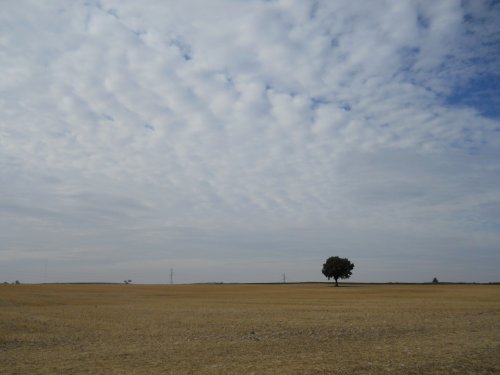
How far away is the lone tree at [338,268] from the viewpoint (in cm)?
13275

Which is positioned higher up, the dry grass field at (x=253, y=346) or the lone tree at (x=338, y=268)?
the lone tree at (x=338, y=268)

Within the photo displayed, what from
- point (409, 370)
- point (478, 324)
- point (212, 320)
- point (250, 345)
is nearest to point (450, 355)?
point (409, 370)

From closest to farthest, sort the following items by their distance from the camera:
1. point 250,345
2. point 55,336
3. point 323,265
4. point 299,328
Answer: point 250,345, point 55,336, point 299,328, point 323,265

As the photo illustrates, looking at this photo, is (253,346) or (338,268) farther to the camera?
(338,268)

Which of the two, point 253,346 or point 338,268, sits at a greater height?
point 338,268

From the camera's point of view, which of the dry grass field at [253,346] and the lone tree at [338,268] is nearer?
the dry grass field at [253,346]

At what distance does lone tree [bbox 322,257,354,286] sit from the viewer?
13275cm

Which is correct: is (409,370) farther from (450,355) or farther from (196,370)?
→ (196,370)

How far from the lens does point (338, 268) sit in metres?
132

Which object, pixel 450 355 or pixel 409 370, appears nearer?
pixel 409 370

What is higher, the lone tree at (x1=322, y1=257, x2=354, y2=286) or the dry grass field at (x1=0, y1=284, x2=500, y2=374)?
the lone tree at (x1=322, y1=257, x2=354, y2=286)

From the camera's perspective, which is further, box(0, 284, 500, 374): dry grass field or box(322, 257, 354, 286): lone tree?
box(322, 257, 354, 286): lone tree

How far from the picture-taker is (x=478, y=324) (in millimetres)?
26734

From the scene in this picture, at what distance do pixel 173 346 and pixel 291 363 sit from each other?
6849 millimetres
